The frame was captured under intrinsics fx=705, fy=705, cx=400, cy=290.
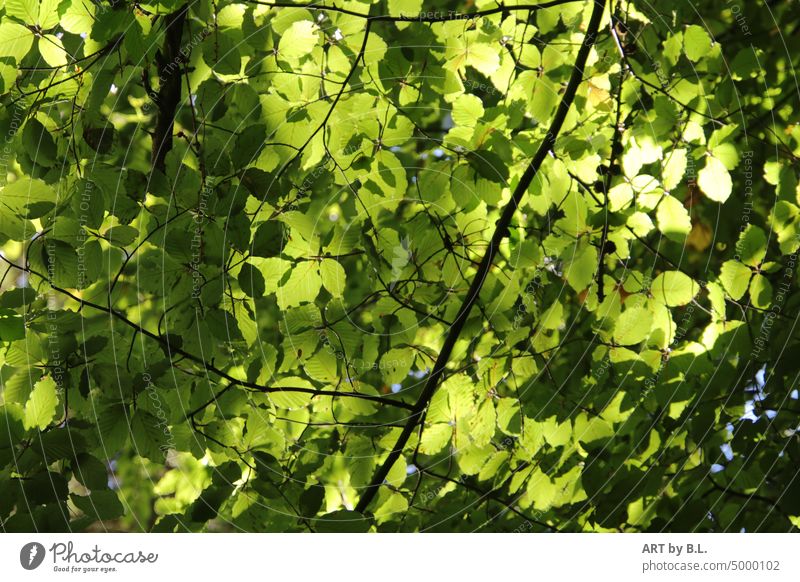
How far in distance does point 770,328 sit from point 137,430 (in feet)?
5.46

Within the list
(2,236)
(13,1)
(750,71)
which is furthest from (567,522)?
(13,1)

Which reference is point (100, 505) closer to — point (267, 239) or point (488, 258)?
point (267, 239)

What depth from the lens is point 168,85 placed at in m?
1.80

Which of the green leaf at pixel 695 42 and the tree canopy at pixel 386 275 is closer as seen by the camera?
the tree canopy at pixel 386 275

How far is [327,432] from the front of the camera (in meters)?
1.89

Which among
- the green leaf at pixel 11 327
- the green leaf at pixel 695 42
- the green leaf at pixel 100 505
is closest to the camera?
the green leaf at pixel 11 327

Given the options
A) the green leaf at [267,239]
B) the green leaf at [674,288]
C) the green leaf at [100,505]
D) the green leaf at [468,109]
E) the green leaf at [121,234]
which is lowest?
the green leaf at [100,505]

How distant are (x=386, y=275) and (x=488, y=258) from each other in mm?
271

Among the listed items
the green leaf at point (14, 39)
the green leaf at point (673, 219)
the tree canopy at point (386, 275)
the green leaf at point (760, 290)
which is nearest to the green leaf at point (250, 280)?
the tree canopy at point (386, 275)

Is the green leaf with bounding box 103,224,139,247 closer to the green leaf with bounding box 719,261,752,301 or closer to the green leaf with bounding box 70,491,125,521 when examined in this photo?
the green leaf with bounding box 70,491,125,521

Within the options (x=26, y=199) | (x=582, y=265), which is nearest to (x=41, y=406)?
(x=26, y=199)

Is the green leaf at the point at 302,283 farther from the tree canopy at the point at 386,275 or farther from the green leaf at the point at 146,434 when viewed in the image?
the green leaf at the point at 146,434

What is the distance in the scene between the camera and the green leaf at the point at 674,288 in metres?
1.79
